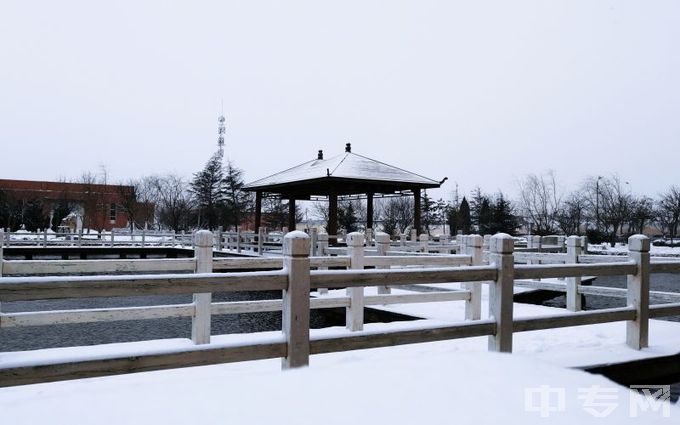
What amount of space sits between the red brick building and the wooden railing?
149ft

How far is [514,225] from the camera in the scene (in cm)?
4894

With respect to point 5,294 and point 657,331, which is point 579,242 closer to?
point 657,331

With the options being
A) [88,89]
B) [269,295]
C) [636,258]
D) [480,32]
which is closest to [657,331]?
[636,258]

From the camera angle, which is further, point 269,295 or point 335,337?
point 269,295

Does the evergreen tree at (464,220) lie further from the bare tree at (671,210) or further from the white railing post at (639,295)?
the white railing post at (639,295)

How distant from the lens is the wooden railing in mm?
2850

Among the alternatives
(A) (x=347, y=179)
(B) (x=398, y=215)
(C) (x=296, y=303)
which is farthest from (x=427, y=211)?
(C) (x=296, y=303)

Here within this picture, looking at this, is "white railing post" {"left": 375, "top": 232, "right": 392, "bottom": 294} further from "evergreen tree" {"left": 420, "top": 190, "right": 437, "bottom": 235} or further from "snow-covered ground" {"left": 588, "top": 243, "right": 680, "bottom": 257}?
"evergreen tree" {"left": 420, "top": 190, "right": 437, "bottom": 235}

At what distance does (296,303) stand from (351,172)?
16946 mm

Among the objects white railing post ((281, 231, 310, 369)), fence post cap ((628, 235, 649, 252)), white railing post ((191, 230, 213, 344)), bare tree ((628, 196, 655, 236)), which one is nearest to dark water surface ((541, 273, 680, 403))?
fence post cap ((628, 235, 649, 252))

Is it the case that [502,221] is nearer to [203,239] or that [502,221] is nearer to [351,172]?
[351,172]

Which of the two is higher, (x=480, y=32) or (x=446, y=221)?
(x=480, y=32)

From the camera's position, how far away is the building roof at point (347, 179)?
19.8m

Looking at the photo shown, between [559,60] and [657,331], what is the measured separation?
781 inches
